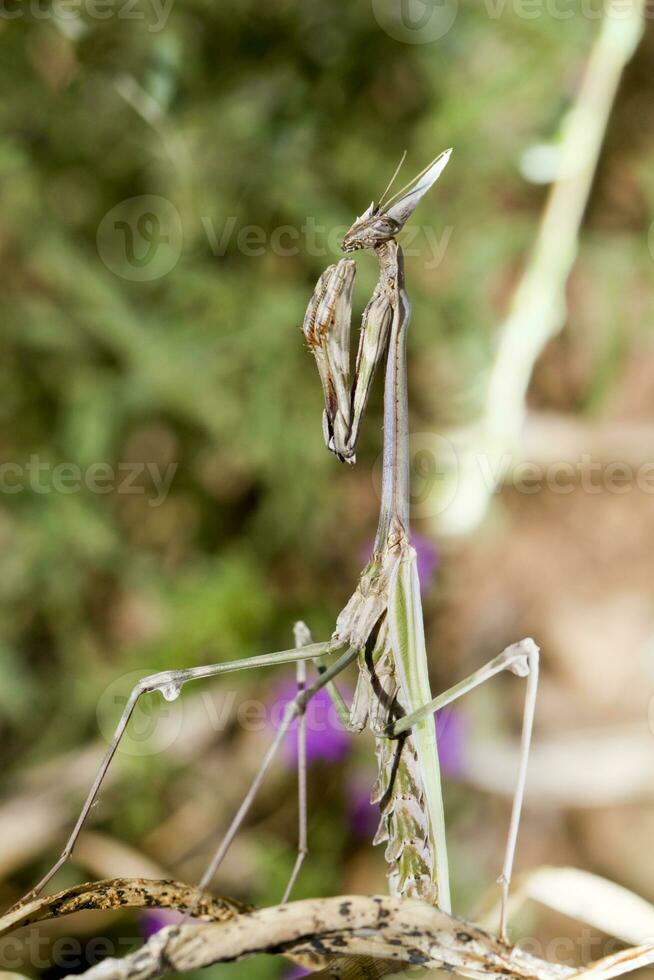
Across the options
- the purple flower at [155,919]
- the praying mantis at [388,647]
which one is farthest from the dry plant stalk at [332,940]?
the purple flower at [155,919]

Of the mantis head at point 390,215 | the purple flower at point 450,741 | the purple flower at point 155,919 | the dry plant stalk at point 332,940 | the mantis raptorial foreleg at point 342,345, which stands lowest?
the purple flower at point 155,919

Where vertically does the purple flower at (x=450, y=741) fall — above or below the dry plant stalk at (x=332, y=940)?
above

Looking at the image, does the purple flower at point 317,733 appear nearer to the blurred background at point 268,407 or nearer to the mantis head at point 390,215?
the blurred background at point 268,407

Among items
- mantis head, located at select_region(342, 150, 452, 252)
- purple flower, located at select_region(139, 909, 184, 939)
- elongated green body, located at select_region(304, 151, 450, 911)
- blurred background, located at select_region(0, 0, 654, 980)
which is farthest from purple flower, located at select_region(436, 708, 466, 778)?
mantis head, located at select_region(342, 150, 452, 252)

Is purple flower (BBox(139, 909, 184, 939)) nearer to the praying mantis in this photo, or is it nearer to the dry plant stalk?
the praying mantis

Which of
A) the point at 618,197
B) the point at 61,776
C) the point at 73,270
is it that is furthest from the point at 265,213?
the point at 61,776

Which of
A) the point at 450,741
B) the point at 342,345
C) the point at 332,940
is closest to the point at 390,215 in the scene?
the point at 342,345

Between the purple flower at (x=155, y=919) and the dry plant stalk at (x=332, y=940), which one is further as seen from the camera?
the purple flower at (x=155, y=919)

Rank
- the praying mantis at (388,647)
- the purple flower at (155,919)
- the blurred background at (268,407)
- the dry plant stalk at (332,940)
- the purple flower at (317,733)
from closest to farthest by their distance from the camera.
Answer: the dry plant stalk at (332,940) → the praying mantis at (388,647) → the purple flower at (155,919) → the purple flower at (317,733) → the blurred background at (268,407)
